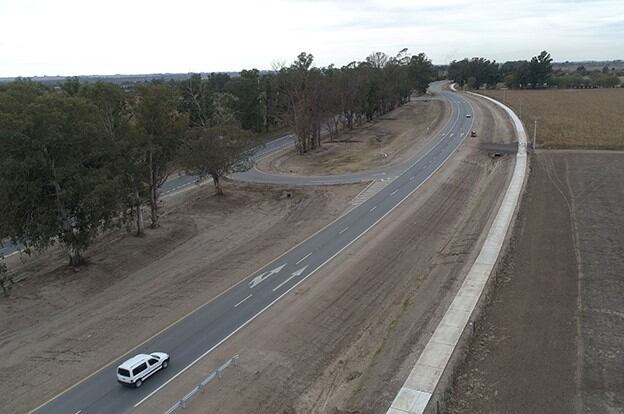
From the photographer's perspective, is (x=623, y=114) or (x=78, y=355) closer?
(x=78, y=355)

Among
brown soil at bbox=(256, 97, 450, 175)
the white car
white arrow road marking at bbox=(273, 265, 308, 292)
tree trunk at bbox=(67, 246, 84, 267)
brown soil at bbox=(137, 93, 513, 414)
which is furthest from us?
brown soil at bbox=(256, 97, 450, 175)

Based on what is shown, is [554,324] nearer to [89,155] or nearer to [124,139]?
[89,155]

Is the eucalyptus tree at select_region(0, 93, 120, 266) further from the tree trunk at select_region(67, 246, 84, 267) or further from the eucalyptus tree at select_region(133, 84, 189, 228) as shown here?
the eucalyptus tree at select_region(133, 84, 189, 228)

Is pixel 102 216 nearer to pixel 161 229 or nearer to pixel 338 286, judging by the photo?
pixel 161 229

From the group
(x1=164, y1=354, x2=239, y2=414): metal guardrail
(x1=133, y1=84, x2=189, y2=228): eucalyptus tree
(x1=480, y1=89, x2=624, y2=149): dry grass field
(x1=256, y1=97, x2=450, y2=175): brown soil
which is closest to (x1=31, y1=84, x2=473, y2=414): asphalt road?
(x1=164, y1=354, x2=239, y2=414): metal guardrail

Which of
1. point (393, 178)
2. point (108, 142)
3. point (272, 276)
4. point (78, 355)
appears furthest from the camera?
point (393, 178)

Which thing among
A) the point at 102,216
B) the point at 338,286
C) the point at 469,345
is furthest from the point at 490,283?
the point at 102,216

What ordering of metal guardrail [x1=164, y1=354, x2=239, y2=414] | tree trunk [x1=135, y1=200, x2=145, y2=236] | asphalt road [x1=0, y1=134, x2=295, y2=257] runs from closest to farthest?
metal guardrail [x1=164, y1=354, x2=239, y2=414], tree trunk [x1=135, y1=200, x2=145, y2=236], asphalt road [x1=0, y1=134, x2=295, y2=257]
